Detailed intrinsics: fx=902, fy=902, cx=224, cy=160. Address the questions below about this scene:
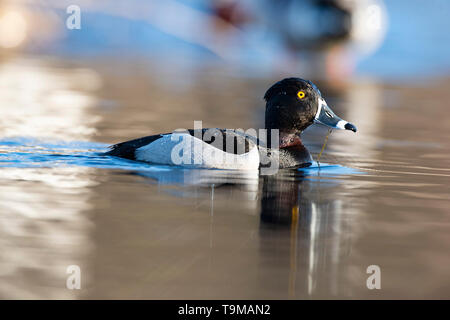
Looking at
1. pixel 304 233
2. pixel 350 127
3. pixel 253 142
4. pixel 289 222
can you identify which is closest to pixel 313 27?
pixel 350 127

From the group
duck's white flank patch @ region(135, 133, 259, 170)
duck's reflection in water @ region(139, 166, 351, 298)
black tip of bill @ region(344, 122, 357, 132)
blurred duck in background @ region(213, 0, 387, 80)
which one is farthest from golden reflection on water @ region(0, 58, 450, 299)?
blurred duck in background @ region(213, 0, 387, 80)

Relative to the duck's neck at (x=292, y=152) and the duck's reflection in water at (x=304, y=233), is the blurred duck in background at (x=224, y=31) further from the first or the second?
the duck's reflection in water at (x=304, y=233)

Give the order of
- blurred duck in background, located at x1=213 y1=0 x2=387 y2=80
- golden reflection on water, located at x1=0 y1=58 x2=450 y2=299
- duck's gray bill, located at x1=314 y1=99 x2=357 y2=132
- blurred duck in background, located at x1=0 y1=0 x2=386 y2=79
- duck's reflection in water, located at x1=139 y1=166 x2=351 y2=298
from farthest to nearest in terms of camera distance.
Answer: blurred duck in background, located at x1=0 y1=0 x2=386 y2=79
blurred duck in background, located at x1=213 y1=0 x2=387 y2=80
duck's gray bill, located at x1=314 y1=99 x2=357 y2=132
duck's reflection in water, located at x1=139 y1=166 x2=351 y2=298
golden reflection on water, located at x1=0 y1=58 x2=450 y2=299

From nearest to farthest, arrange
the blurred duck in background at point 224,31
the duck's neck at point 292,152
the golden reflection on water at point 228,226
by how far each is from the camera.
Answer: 1. the golden reflection on water at point 228,226
2. the duck's neck at point 292,152
3. the blurred duck in background at point 224,31

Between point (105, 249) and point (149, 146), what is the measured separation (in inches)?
137

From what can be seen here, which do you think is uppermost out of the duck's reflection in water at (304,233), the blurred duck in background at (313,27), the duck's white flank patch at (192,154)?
the blurred duck in background at (313,27)

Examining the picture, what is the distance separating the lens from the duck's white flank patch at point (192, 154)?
Result: 30.6 feet

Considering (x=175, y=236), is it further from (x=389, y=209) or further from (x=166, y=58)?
(x=166, y=58)

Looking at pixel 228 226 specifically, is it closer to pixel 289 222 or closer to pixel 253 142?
pixel 289 222

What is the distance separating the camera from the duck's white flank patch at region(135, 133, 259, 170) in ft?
30.6

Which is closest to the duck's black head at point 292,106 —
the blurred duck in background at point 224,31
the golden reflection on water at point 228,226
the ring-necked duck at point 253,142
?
the ring-necked duck at point 253,142

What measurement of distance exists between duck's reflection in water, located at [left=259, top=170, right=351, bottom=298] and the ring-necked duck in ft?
1.49

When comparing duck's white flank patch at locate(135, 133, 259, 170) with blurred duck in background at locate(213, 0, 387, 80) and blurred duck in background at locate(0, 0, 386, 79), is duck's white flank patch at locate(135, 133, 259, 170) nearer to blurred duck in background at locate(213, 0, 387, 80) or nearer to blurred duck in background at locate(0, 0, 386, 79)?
blurred duck in background at locate(0, 0, 386, 79)
